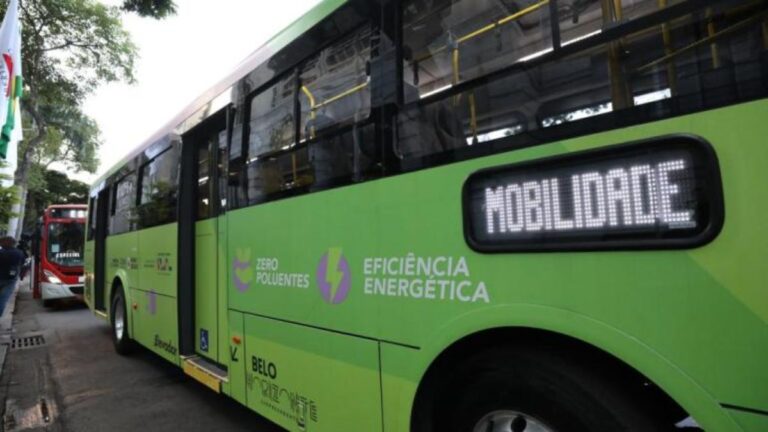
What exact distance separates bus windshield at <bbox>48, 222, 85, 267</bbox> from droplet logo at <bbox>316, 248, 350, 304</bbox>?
1274 centimetres

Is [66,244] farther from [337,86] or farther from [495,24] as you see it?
[495,24]

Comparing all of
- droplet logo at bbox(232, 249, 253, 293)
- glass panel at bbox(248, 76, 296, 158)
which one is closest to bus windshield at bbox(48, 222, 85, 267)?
droplet logo at bbox(232, 249, 253, 293)

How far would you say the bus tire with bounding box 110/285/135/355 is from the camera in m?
6.62

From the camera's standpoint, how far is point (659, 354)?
4.64ft

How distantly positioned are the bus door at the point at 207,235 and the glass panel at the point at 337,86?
4.95ft

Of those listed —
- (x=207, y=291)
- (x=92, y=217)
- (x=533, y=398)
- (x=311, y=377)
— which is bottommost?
(x=311, y=377)

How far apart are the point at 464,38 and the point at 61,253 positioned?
553 inches

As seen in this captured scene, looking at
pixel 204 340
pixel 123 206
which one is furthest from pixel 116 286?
pixel 204 340

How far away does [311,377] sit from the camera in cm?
281

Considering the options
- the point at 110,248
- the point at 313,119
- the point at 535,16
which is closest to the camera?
the point at 535,16

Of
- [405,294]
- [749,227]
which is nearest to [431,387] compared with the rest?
[405,294]

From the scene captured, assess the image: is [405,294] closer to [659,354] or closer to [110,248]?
[659,354]

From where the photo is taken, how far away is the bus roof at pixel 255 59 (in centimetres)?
285

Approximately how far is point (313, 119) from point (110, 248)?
6038 mm
